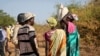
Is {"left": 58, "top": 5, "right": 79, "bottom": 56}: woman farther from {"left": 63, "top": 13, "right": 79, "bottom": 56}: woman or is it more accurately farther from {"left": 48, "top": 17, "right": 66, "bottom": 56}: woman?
{"left": 48, "top": 17, "right": 66, "bottom": 56}: woman

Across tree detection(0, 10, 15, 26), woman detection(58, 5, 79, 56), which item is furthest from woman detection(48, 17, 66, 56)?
tree detection(0, 10, 15, 26)

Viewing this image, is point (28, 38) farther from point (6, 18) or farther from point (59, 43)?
point (6, 18)

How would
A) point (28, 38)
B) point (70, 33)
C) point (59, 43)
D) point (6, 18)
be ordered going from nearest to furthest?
point (28, 38)
point (59, 43)
point (70, 33)
point (6, 18)

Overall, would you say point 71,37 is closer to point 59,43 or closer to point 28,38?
point 59,43

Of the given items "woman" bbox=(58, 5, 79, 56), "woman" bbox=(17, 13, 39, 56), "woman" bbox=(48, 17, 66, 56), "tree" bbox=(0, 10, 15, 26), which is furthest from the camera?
"tree" bbox=(0, 10, 15, 26)

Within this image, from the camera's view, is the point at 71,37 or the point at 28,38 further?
the point at 71,37

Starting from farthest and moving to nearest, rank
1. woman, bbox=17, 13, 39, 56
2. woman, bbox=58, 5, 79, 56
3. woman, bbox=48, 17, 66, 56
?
woman, bbox=58, 5, 79, 56 < woman, bbox=48, 17, 66, 56 < woman, bbox=17, 13, 39, 56

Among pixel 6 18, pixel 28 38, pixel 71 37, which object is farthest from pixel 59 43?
pixel 6 18

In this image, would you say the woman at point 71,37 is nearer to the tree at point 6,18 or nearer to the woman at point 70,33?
the woman at point 70,33

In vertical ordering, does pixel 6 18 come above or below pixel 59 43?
below

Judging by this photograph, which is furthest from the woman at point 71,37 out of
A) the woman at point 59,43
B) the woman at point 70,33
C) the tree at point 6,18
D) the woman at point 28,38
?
the tree at point 6,18

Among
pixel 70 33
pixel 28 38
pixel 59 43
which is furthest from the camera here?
pixel 70 33

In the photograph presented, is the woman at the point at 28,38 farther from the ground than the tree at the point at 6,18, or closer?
farther from the ground

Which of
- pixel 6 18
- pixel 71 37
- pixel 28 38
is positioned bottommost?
pixel 6 18
